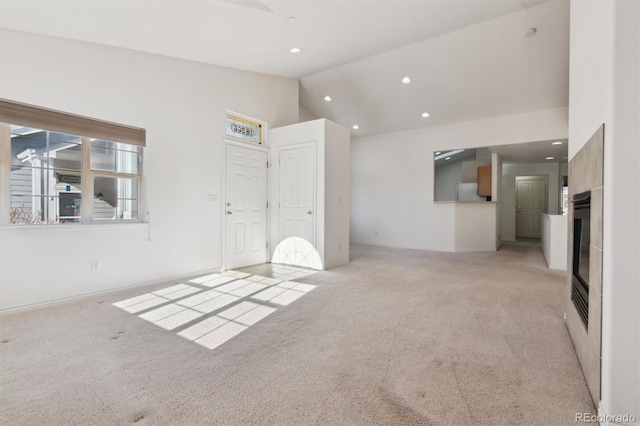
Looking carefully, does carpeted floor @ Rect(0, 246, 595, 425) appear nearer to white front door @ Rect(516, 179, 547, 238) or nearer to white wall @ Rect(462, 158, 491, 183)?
white wall @ Rect(462, 158, 491, 183)

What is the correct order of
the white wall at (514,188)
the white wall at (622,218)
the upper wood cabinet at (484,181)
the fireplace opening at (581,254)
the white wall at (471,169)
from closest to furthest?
the white wall at (622,218), the fireplace opening at (581,254), the upper wood cabinet at (484,181), the white wall at (471,169), the white wall at (514,188)

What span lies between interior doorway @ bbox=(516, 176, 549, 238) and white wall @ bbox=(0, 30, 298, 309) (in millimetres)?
9223

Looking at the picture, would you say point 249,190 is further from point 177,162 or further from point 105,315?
point 105,315

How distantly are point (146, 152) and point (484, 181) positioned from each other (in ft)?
24.9

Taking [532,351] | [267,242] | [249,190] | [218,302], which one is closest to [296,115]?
[249,190]

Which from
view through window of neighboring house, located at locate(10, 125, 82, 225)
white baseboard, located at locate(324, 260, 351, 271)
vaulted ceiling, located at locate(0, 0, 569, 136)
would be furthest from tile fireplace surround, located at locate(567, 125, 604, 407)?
view through window of neighboring house, located at locate(10, 125, 82, 225)

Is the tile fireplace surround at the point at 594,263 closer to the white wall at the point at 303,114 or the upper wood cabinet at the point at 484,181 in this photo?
the white wall at the point at 303,114

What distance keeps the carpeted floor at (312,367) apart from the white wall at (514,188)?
270 inches

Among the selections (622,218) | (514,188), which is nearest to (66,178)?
(622,218)

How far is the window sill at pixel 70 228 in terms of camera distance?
287 centimetres

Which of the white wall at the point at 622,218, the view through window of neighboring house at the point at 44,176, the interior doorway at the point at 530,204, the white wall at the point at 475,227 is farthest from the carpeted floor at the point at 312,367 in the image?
the interior doorway at the point at 530,204

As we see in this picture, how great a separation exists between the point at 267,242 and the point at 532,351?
4.24 m

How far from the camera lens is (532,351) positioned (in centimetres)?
215

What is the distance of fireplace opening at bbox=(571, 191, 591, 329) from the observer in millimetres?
1812
